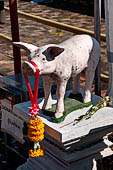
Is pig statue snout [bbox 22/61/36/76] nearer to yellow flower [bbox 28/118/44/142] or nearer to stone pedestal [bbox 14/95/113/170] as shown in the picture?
yellow flower [bbox 28/118/44/142]

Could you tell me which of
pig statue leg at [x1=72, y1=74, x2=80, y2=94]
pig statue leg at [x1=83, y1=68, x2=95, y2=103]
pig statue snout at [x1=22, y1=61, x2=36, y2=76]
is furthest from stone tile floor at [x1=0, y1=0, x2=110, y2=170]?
pig statue snout at [x1=22, y1=61, x2=36, y2=76]

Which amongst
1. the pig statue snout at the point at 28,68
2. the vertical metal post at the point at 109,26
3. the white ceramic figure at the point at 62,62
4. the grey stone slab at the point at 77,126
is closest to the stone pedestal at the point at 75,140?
the grey stone slab at the point at 77,126

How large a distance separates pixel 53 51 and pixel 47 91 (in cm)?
33

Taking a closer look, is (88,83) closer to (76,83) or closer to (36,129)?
(76,83)

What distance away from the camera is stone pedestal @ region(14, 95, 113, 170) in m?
2.61

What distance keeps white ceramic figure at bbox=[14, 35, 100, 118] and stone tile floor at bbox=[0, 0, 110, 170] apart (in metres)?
1.95

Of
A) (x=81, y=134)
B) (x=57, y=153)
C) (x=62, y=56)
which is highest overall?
(x=62, y=56)

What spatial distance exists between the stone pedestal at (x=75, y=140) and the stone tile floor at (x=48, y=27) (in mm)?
1882

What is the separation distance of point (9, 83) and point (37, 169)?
0.72m

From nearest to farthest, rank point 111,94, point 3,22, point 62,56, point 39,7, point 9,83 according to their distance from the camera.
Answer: point 62,56, point 111,94, point 9,83, point 3,22, point 39,7

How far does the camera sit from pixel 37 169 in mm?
3041

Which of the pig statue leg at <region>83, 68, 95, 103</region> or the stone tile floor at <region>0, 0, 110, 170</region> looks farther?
the stone tile floor at <region>0, 0, 110, 170</region>

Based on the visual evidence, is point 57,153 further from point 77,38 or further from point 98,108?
point 77,38

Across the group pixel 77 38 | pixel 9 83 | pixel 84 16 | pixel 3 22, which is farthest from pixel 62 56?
pixel 84 16
